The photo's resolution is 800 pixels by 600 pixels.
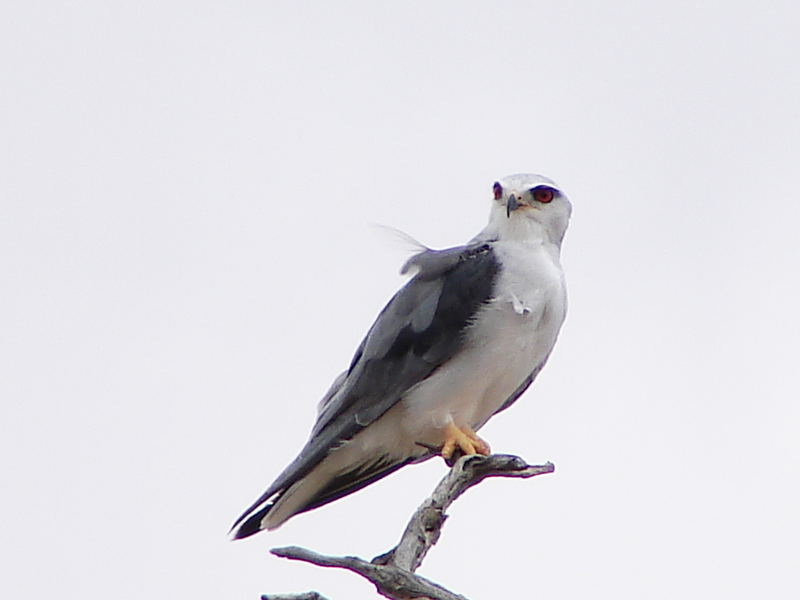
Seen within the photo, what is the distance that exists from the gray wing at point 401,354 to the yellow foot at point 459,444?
0.31m

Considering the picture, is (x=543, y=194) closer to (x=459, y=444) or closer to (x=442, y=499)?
(x=459, y=444)

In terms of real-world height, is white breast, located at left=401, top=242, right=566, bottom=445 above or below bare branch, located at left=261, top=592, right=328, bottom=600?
above

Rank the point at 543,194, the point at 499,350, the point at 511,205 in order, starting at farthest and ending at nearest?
the point at 543,194, the point at 511,205, the point at 499,350

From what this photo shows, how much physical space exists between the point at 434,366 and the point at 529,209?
46.0 inches

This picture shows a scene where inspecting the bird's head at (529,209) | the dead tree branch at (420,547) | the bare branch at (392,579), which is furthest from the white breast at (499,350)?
the bare branch at (392,579)

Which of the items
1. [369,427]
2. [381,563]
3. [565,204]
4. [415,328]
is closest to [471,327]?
[415,328]

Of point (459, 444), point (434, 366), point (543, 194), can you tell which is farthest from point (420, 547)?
point (543, 194)

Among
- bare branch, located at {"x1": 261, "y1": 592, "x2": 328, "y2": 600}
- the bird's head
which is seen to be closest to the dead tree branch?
bare branch, located at {"x1": 261, "y1": 592, "x2": 328, "y2": 600}

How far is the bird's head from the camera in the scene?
7.68 metres

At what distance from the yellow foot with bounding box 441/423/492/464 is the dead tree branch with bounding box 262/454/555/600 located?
0.78 metres

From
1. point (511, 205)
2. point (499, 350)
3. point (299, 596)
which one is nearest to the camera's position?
point (299, 596)

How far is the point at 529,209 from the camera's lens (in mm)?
7734

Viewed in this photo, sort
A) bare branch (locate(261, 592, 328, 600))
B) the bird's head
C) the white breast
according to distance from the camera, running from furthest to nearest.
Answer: the bird's head < the white breast < bare branch (locate(261, 592, 328, 600))

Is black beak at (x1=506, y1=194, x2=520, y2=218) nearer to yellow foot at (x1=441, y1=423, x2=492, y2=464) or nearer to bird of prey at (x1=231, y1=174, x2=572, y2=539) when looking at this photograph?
bird of prey at (x1=231, y1=174, x2=572, y2=539)
